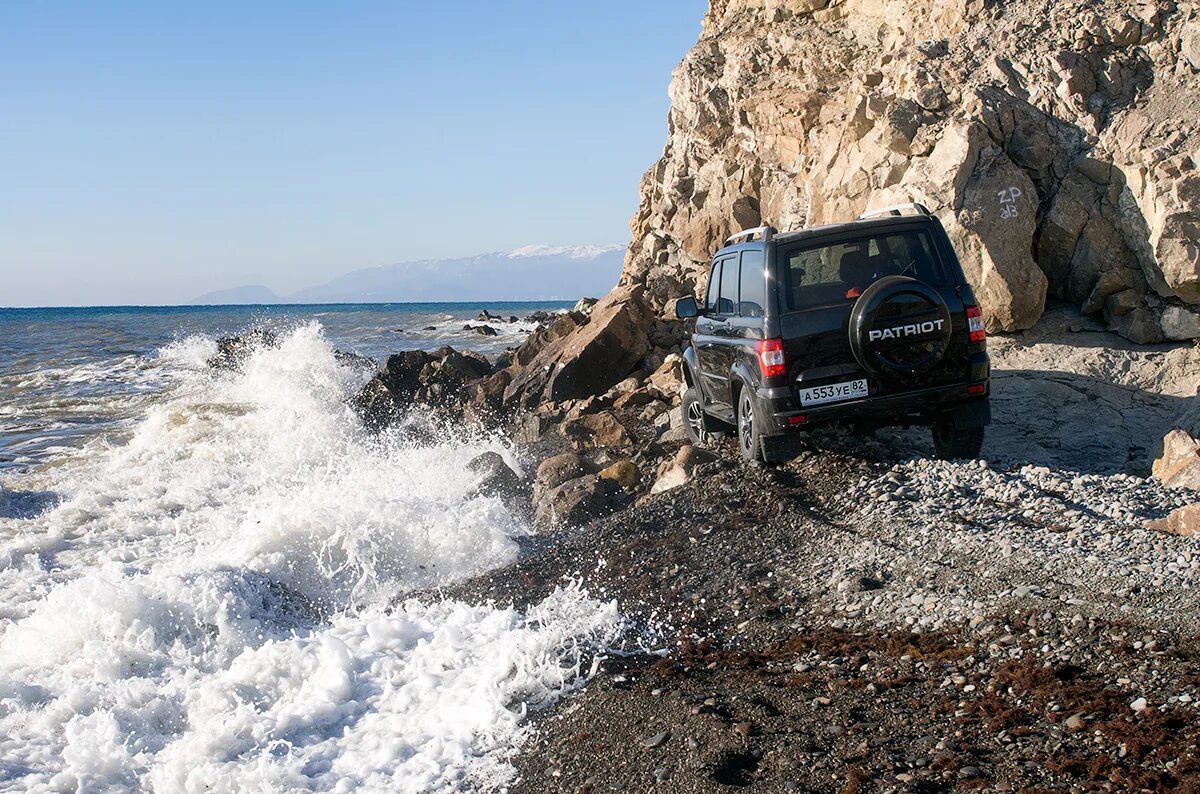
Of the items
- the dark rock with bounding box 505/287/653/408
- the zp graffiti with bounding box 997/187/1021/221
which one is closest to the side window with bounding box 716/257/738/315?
the zp graffiti with bounding box 997/187/1021/221

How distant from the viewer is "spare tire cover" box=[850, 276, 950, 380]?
26.0 feet

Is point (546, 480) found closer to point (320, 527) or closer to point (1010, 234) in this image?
point (320, 527)

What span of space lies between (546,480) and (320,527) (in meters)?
2.44

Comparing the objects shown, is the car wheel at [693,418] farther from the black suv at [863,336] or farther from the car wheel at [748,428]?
the black suv at [863,336]

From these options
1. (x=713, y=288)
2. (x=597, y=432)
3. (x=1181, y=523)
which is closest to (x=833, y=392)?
(x=713, y=288)

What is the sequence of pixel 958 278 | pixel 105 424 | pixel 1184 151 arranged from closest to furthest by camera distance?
pixel 958 278 → pixel 1184 151 → pixel 105 424

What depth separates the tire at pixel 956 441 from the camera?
8.62 metres

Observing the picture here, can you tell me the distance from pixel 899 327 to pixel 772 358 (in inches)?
41.3

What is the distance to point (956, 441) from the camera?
343 inches

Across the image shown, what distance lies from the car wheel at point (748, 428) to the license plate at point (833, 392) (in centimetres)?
55

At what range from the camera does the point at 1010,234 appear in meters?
12.2

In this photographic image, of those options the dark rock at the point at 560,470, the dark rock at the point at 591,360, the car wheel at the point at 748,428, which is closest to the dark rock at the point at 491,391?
the dark rock at the point at 591,360

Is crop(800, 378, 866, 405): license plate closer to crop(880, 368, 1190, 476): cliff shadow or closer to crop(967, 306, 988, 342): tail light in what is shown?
crop(967, 306, 988, 342): tail light

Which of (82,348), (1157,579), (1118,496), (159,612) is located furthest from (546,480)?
(82,348)
